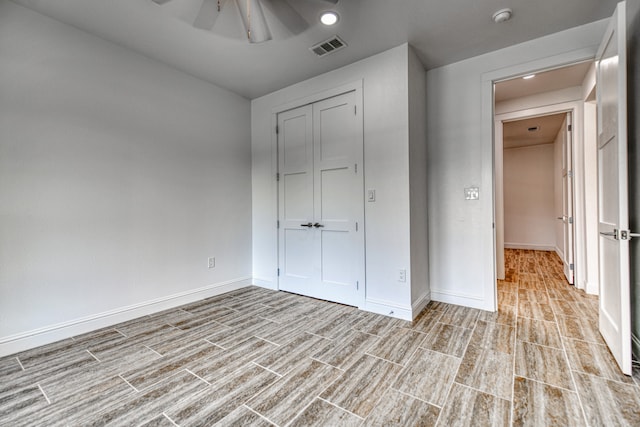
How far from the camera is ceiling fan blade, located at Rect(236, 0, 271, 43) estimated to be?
6.77 feet

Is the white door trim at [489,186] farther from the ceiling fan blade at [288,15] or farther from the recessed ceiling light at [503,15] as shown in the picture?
the ceiling fan blade at [288,15]

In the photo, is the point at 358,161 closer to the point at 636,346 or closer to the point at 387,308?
the point at 387,308

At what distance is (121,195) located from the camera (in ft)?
8.96

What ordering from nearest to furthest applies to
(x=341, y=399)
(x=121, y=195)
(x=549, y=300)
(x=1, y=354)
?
(x=341, y=399) < (x=1, y=354) < (x=121, y=195) < (x=549, y=300)

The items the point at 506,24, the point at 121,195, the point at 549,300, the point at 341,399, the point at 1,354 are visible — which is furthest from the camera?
the point at 549,300

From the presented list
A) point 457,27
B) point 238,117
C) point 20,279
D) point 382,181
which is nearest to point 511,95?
point 457,27

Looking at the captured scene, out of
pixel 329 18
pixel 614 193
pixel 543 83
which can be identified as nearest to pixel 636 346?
pixel 614 193

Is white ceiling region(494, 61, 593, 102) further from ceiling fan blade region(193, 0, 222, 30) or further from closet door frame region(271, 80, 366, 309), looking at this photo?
ceiling fan blade region(193, 0, 222, 30)

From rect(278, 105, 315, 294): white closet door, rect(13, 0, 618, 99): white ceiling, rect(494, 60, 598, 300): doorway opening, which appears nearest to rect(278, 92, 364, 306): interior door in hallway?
rect(278, 105, 315, 294): white closet door

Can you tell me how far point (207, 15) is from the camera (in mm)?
2125

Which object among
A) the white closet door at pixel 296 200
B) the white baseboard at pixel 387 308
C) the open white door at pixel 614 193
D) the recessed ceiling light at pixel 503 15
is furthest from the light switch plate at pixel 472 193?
the white closet door at pixel 296 200

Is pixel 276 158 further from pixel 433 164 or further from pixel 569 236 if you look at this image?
pixel 569 236

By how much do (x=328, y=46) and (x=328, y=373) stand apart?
2848 mm

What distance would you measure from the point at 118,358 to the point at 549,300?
431cm
